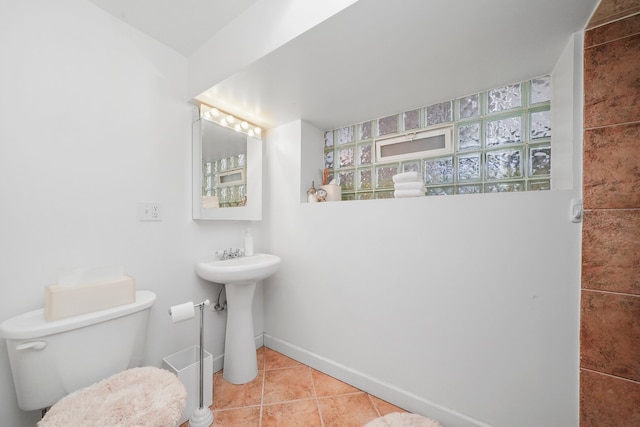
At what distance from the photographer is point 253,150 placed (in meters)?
1.97

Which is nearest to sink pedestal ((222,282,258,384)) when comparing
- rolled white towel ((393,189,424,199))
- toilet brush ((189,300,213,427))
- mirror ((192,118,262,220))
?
toilet brush ((189,300,213,427))

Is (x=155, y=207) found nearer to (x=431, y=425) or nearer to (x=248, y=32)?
(x=248, y=32)

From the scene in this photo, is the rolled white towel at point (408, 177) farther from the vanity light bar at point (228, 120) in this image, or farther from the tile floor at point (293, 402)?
the tile floor at point (293, 402)

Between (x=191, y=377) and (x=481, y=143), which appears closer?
(x=191, y=377)

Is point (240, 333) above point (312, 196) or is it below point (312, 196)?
below

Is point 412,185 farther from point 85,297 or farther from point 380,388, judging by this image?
point 85,297

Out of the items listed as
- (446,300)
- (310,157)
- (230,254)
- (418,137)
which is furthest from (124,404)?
(418,137)

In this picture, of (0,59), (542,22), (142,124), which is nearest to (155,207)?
(142,124)

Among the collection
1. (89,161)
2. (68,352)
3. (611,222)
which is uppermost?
(89,161)

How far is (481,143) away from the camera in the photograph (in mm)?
1483

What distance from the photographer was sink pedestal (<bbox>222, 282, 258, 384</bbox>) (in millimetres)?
1620

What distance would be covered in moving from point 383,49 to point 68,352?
182cm

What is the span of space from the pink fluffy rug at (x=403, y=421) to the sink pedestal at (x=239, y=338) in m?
0.83

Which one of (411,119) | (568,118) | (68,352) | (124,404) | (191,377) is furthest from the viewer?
(411,119)
